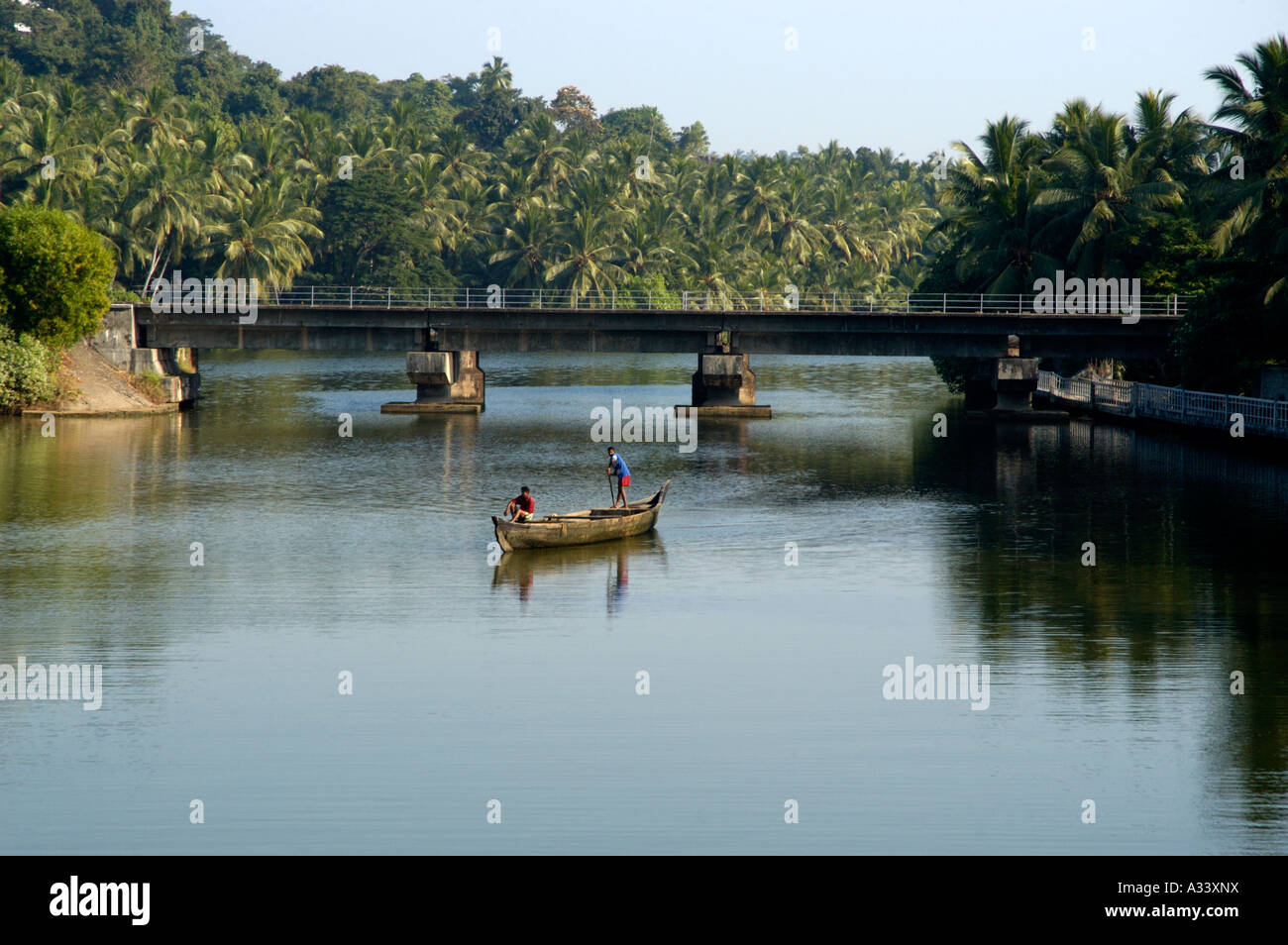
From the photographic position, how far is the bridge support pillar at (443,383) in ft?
286

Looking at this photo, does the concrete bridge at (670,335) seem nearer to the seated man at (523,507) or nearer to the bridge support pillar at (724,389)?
the bridge support pillar at (724,389)

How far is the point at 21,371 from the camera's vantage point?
246ft

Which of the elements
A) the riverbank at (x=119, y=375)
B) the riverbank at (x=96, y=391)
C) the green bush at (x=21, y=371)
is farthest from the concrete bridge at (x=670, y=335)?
the green bush at (x=21, y=371)

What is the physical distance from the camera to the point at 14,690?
2447 cm

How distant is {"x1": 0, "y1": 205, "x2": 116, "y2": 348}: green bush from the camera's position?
2963 inches

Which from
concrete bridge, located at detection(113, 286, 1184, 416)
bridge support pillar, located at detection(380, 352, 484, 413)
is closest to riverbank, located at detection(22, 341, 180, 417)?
concrete bridge, located at detection(113, 286, 1184, 416)

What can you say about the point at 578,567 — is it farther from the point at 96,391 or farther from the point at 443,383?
the point at 443,383

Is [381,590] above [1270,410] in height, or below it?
below

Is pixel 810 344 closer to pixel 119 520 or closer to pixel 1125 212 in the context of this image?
pixel 1125 212

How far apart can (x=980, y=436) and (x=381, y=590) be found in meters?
48.3

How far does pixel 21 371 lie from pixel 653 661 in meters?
58.9

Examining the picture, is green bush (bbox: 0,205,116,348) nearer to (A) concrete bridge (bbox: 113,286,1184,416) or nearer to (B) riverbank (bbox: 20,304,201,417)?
(B) riverbank (bbox: 20,304,201,417)

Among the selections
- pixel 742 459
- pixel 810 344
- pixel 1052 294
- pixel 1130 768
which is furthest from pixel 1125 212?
pixel 1130 768

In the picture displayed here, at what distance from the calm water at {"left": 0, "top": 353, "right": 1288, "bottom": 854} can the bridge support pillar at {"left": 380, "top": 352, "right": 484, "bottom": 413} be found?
3014 cm
